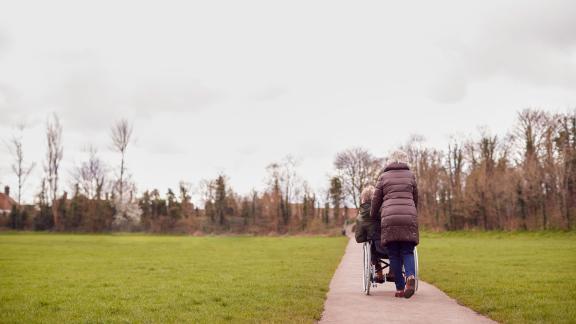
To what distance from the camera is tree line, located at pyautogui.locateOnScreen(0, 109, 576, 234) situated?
46844 millimetres

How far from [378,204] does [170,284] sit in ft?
19.2

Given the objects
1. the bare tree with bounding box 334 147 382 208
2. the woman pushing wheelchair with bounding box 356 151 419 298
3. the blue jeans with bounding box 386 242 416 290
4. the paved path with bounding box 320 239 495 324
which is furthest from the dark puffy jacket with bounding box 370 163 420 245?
the bare tree with bounding box 334 147 382 208

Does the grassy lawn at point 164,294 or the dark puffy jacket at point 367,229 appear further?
the dark puffy jacket at point 367,229

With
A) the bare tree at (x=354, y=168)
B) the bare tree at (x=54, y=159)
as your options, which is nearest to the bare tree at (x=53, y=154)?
the bare tree at (x=54, y=159)

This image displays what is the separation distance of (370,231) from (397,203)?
1067 mm

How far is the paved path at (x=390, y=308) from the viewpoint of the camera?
22.3 feet

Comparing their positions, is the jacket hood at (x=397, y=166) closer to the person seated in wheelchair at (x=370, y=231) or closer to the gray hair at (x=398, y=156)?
the gray hair at (x=398, y=156)

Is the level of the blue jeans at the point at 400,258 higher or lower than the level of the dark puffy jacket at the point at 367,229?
lower

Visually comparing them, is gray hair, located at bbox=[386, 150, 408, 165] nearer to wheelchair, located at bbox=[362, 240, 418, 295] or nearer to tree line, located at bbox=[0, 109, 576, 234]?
wheelchair, located at bbox=[362, 240, 418, 295]

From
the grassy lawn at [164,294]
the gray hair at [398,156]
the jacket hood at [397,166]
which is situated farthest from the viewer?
the gray hair at [398,156]

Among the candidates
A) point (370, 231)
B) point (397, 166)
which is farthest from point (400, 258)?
point (397, 166)

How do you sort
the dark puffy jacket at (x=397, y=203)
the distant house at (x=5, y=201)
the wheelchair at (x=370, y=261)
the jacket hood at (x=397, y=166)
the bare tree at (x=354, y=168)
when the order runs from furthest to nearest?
the distant house at (x=5, y=201)
the bare tree at (x=354, y=168)
the wheelchair at (x=370, y=261)
the jacket hood at (x=397, y=166)
the dark puffy jacket at (x=397, y=203)

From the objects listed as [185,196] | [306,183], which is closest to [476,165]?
[306,183]

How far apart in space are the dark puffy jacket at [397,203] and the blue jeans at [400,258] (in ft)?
0.75
